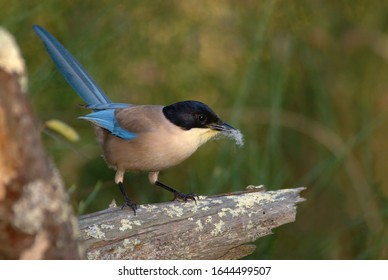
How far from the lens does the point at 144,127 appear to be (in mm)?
3885

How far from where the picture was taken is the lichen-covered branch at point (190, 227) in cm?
306

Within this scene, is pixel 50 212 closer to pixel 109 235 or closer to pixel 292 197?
pixel 109 235

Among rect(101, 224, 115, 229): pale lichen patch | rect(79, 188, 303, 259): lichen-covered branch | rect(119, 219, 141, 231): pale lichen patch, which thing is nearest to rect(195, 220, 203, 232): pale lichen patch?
rect(79, 188, 303, 259): lichen-covered branch

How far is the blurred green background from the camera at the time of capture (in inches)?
203

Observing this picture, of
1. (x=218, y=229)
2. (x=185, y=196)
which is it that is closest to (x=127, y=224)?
(x=218, y=229)

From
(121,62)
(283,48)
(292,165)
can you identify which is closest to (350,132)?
(292,165)

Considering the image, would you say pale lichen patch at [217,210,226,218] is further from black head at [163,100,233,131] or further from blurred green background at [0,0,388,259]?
blurred green background at [0,0,388,259]

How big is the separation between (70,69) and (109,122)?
0.31 m

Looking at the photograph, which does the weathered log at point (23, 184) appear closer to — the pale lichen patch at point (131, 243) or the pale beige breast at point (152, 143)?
the pale lichen patch at point (131, 243)

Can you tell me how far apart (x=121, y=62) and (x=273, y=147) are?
1372 mm

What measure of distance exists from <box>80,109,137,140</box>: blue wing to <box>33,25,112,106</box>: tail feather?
0.38ft

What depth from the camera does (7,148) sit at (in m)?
1.82

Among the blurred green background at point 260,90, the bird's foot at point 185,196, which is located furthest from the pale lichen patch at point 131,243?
the blurred green background at point 260,90

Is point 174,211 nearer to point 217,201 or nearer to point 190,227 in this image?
point 190,227
